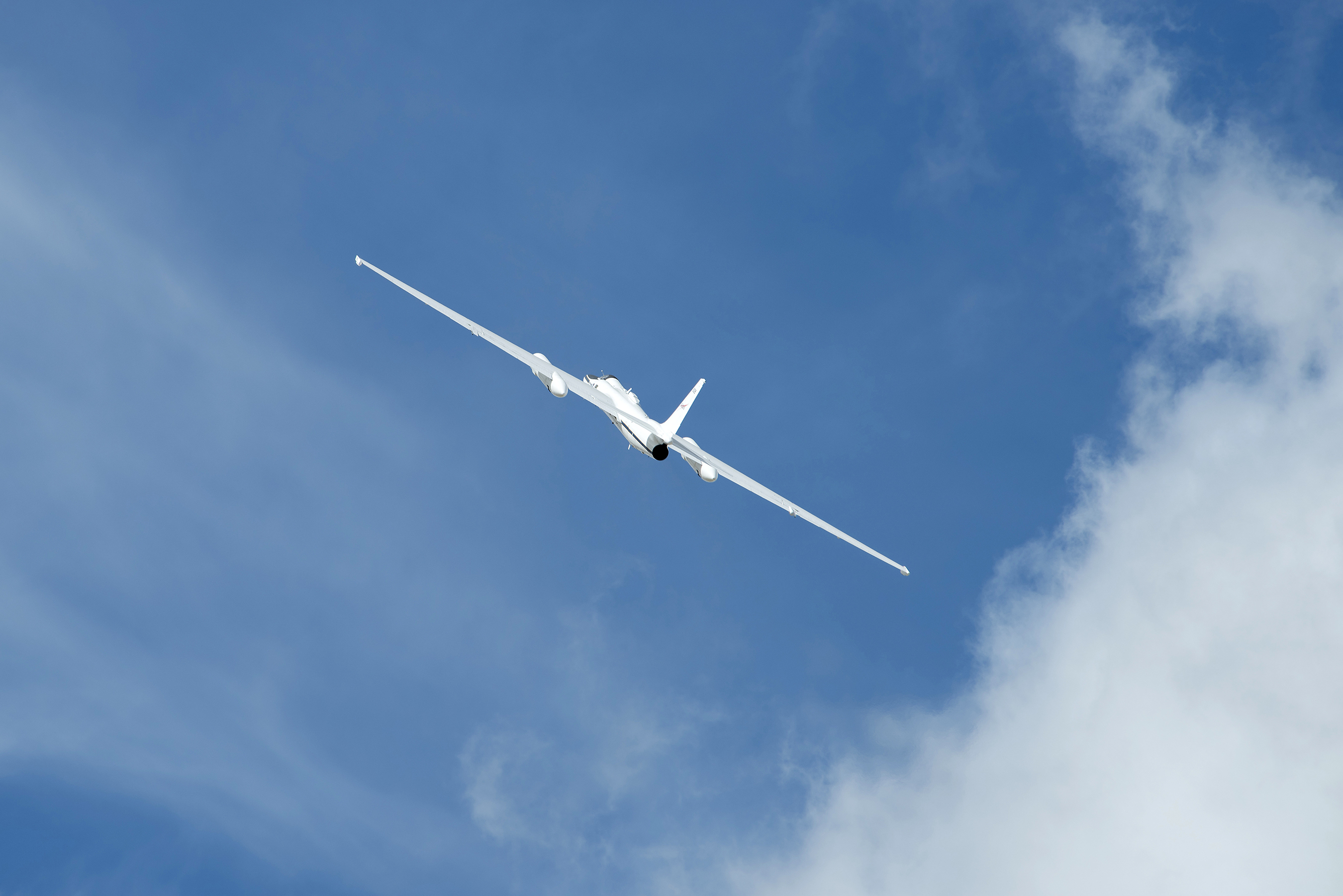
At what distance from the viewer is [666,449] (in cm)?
10144

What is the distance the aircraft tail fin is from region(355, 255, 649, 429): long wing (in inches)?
229

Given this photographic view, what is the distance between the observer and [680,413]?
341 feet

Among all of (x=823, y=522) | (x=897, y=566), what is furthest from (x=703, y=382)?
(x=897, y=566)

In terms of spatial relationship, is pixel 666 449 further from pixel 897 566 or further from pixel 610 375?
pixel 897 566

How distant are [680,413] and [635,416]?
5612 millimetres

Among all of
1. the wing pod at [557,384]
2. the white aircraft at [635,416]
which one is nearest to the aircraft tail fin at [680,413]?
the white aircraft at [635,416]

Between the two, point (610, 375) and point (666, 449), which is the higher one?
point (610, 375)

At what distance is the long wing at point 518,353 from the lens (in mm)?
93250

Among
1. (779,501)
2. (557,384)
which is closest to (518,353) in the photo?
(557,384)

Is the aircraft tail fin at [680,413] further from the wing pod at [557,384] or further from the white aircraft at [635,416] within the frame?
the wing pod at [557,384]

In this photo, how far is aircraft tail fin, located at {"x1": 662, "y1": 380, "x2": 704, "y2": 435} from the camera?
4006 inches

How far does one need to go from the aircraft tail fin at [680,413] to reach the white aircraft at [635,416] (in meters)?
0.05

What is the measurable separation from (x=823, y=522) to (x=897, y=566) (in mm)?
8829

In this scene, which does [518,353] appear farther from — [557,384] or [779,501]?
[779,501]
